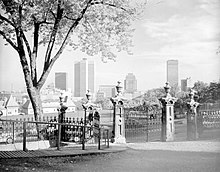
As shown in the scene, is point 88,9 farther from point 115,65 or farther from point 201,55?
point 201,55

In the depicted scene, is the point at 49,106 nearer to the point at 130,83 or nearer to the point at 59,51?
the point at 59,51

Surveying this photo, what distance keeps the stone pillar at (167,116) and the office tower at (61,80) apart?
25.0 inches

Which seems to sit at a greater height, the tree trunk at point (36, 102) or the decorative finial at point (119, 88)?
the decorative finial at point (119, 88)

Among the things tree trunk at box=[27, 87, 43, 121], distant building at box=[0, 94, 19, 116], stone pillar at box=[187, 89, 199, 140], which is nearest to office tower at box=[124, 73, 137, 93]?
stone pillar at box=[187, 89, 199, 140]

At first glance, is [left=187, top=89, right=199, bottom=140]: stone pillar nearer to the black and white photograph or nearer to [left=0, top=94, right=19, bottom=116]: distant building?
the black and white photograph

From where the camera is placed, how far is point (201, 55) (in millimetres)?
1693

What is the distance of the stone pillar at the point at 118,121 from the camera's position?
2130mm

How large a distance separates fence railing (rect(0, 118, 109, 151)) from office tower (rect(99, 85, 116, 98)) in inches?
9.2

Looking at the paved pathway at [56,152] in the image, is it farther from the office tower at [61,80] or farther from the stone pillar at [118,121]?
the office tower at [61,80]

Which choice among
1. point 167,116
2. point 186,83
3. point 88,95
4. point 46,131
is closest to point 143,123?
point 167,116

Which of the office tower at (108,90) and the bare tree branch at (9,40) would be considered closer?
the office tower at (108,90)

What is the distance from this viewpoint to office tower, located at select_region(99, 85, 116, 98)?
79.7 inches

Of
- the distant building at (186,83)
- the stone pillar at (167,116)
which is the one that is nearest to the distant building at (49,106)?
the stone pillar at (167,116)

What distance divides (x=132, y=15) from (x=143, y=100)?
54 centimetres
